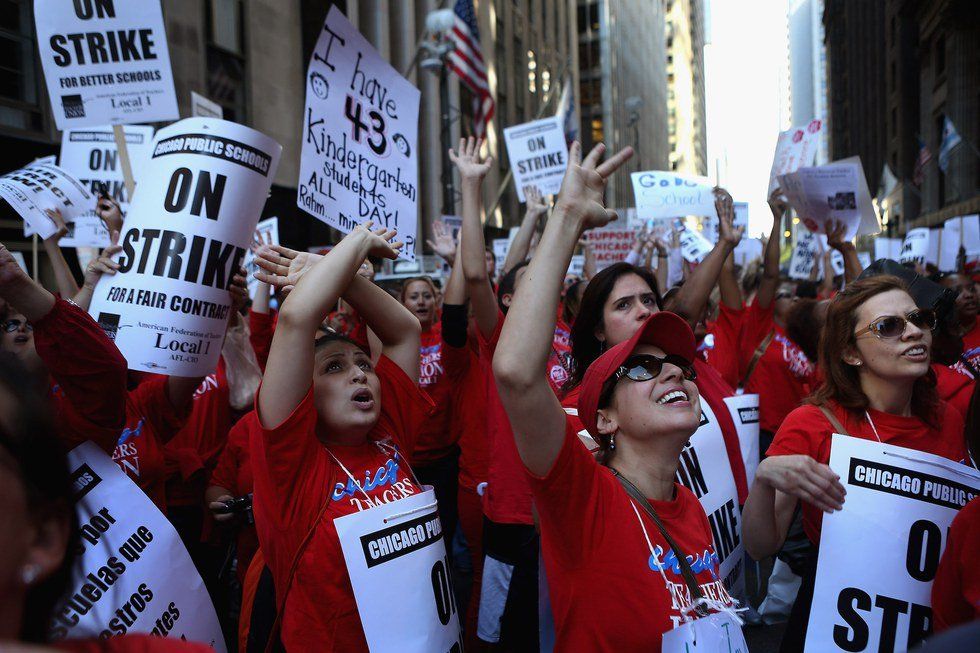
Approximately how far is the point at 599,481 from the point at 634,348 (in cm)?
52

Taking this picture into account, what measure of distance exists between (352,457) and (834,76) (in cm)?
10613

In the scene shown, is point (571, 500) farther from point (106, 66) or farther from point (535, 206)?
point (535, 206)

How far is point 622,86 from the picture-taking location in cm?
6850

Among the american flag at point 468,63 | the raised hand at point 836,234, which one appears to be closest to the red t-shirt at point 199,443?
the raised hand at point 836,234

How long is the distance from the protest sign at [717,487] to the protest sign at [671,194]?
5.99 metres

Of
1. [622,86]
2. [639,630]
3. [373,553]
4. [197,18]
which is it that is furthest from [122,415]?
[622,86]

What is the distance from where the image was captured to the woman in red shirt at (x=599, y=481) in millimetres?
1982

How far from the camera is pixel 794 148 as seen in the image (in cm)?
776

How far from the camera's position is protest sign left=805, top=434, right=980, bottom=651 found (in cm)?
256

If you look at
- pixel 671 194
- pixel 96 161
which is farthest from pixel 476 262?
pixel 671 194

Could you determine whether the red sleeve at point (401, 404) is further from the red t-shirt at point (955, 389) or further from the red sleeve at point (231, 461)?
the red t-shirt at point (955, 389)

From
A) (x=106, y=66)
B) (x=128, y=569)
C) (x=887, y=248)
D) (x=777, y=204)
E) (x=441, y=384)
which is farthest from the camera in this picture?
(x=887, y=248)

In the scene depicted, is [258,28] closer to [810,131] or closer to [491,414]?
[810,131]

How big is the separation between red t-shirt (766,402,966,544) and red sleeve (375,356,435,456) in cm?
134
